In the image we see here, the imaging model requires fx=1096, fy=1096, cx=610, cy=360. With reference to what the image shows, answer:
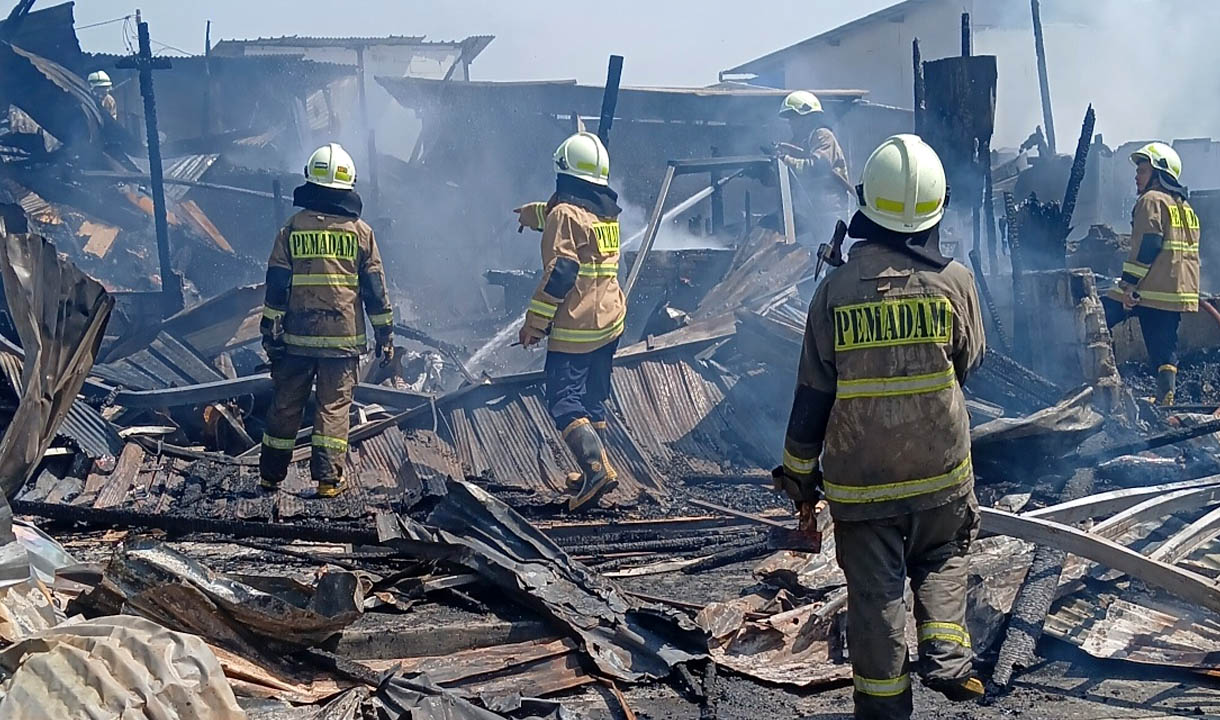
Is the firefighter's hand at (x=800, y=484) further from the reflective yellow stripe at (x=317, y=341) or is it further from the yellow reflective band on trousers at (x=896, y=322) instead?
the reflective yellow stripe at (x=317, y=341)

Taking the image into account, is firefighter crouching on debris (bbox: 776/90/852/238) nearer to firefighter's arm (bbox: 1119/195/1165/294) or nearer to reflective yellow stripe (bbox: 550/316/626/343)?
firefighter's arm (bbox: 1119/195/1165/294)

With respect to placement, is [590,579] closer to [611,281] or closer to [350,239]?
[611,281]

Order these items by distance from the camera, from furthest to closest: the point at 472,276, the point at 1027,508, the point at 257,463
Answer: the point at 472,276 → the point at 257,463 → the point at 1027,508

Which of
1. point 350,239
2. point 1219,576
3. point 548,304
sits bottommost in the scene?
point 1219,576

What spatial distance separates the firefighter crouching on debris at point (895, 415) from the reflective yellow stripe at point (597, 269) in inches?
120

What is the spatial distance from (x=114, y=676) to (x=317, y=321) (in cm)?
401

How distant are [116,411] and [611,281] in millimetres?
3413

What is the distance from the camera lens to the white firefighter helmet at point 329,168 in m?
6.29

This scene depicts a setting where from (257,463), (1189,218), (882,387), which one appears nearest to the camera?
(882,387)

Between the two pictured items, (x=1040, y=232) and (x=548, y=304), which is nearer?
(x=548, y=304)

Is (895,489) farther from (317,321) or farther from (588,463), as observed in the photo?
(317,321)

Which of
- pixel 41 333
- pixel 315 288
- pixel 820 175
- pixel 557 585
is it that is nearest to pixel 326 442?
pixel 315 288

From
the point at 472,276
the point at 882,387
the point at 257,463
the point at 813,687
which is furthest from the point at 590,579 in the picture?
the point at 472,276

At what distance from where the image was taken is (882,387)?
325 centimetres
